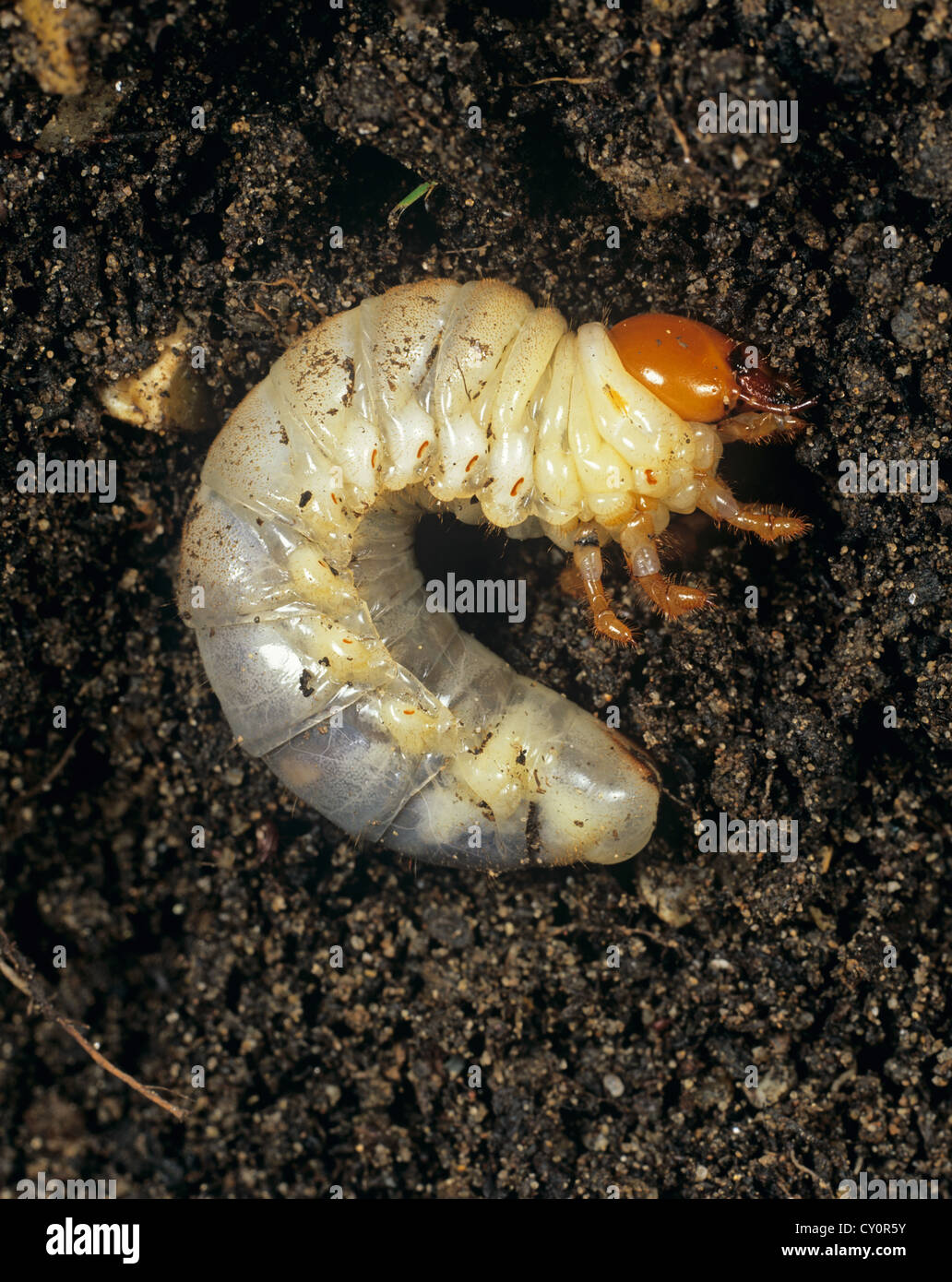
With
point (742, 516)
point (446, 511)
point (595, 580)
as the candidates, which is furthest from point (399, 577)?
point (742, 516)

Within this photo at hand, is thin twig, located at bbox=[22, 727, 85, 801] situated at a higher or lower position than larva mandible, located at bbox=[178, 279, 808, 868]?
lower

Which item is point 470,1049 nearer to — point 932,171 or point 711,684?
point 711,684

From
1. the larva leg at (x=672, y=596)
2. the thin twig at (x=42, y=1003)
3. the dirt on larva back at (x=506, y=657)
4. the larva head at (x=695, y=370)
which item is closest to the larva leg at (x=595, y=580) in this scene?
the larva leg at (x=672, y=596)

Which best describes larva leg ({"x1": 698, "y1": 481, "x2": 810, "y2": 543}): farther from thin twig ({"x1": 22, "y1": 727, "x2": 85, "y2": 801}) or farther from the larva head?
thin twig ({"x1": 22, "y1": 727, "x2": 85, "y2": 801})

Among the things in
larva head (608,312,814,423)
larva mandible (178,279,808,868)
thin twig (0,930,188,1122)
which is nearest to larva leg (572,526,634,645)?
larva mandible (178,279,808,868)

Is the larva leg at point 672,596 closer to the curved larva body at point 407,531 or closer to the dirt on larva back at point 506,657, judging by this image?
the curved larva body at point 407,531

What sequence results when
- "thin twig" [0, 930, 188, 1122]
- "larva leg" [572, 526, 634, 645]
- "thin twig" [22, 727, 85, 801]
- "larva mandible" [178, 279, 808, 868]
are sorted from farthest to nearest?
1. "thin twig" [22, 727, 85, 801]
2. "thin twig" [0, 930, 188, 1122]
3. "larva leg" [572, 526, 634, 645]
4. "larva mandible" [178, 279, 808, 868]

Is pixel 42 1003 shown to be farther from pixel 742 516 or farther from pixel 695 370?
pixel 695 370
